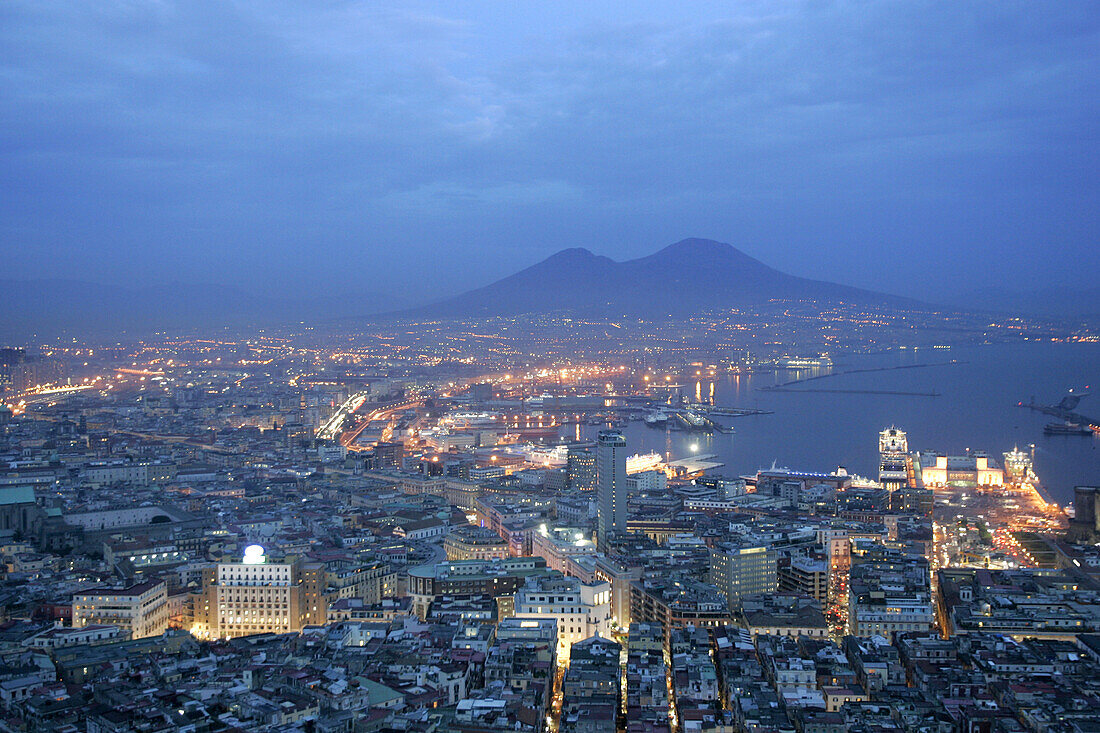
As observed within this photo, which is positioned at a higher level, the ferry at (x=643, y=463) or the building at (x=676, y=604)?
the building at (x=676, y=604)

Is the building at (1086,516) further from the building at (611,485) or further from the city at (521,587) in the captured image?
the building at (611,485)

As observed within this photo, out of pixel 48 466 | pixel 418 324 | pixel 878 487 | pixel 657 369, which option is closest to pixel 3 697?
pixel 48 466

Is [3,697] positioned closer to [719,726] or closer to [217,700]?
[217,700]

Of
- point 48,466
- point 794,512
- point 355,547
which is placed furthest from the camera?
point 48,466

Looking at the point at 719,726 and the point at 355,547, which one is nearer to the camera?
the point at 719,726

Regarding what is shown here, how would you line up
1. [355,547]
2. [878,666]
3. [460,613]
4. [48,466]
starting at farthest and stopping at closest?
[48,466] → [355,547] → [460,613] → [878,666]

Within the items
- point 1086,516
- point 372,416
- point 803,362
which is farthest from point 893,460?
point 803,362

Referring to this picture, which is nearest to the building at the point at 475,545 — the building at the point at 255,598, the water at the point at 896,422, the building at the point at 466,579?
the building at the point at 466,579
